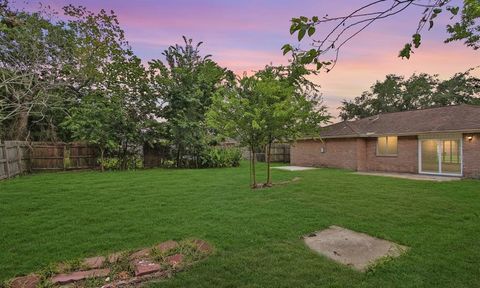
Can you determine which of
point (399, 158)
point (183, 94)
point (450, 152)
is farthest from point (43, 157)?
point (450, 152)

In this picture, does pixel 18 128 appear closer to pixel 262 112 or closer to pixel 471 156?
pixel 262 112

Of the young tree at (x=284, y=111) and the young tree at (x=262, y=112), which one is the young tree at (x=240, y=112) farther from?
the young tree at (x=284, y=111)

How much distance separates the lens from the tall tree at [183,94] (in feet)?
54.2

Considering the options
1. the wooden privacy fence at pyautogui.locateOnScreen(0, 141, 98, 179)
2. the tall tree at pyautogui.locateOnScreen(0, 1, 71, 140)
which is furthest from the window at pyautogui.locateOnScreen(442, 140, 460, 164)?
the wooden privacy fence at pyautogui.locateOnScreen(0, 141, 98, 179)

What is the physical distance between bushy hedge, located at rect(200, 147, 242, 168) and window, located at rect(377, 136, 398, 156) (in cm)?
814

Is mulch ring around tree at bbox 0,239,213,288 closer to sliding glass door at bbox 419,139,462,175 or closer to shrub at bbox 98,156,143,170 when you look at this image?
shrub at bbox 98,156,143,170

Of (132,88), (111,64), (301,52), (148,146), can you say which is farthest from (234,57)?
(148,146)

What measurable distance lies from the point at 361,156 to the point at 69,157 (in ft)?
51.0

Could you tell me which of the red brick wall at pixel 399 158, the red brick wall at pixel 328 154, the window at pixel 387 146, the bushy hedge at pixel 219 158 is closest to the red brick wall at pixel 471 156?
the red brick wall at pixel 399 158

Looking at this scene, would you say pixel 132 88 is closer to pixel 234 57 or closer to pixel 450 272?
pixel 234 57

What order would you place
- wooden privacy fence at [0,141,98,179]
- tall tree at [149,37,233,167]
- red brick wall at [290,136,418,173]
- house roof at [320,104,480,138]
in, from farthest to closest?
1. tall tree at [149,37,233,167]
2. red brick wall at [290,136,418,173]
3. house roof at [320,104,480,138]
4. wooden privacy fence at [0,141,98,179]

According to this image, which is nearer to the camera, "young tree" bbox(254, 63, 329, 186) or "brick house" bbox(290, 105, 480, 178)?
"young tree" bbox(254, 63, 329, 186)

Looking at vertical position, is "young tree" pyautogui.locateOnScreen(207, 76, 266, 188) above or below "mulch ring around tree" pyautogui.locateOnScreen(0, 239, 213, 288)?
above

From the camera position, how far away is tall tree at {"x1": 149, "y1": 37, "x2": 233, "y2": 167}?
1652 cm
